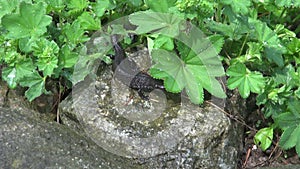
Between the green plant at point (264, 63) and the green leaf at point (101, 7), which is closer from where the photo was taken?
the green plant at point (264, 63)

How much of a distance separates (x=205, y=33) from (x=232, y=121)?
509 mm

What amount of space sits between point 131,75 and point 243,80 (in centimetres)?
61

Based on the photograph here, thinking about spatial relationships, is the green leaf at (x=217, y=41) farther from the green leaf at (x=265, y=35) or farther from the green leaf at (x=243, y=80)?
the green leaf at (x=265, y=35)

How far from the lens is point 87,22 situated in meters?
2.86

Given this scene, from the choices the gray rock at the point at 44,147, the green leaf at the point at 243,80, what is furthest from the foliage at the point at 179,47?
the gray rock at the point at 44,147

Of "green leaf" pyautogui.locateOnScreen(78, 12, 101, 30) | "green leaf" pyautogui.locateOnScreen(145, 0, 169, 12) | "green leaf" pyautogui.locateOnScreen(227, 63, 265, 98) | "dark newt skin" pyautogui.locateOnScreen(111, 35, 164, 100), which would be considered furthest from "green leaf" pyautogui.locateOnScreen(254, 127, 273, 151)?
"green leaf" pyautogui.locateOnScreen(78, 12, 101, 30)

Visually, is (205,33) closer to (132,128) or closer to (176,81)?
(176,81)

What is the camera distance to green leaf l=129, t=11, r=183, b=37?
2650mm

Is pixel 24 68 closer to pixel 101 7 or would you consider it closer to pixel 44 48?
pixel 44 48

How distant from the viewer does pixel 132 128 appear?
2.68m

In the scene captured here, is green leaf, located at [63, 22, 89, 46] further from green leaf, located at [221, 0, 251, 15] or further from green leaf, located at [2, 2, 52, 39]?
green leaf, located at [221, 0, 251, 15]

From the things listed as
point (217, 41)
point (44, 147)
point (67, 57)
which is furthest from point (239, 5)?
point (44, 147)

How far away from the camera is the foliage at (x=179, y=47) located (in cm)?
267

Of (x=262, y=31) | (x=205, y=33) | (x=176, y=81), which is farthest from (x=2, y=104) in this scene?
(x=262, y=31)
